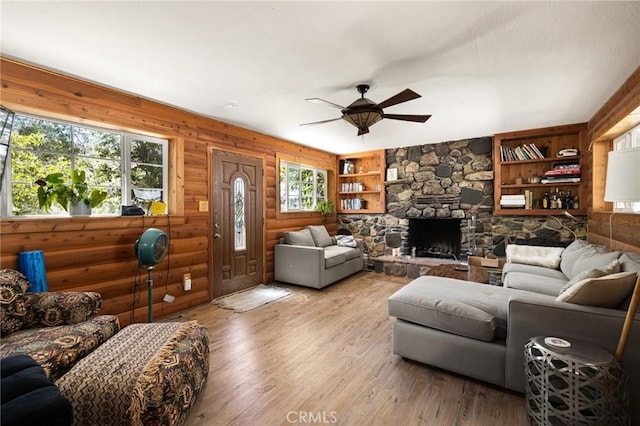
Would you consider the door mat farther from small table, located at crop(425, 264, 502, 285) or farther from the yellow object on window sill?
small table, located at crop(425, 264, 502, 285)

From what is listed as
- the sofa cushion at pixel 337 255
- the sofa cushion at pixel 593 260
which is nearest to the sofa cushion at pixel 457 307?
the sofa cushion at pixel 593 260

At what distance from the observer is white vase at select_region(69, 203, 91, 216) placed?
264cm

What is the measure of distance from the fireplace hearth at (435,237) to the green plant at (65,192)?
506 cm

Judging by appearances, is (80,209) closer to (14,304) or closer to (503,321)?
(14,304)

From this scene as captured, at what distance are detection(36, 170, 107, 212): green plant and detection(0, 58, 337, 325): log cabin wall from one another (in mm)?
159

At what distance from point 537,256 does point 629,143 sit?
164cm

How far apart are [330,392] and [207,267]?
2522mm

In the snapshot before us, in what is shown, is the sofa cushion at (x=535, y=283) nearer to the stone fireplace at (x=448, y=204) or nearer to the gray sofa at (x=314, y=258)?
the stone fireplace at (x=448, y=204)

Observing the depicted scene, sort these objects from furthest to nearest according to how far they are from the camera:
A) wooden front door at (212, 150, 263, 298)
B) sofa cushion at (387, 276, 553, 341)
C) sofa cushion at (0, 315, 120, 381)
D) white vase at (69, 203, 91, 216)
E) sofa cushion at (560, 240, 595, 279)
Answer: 1. wooden front door at (212, 150, 263, 298)
2. sofa cushion at (560, 240, 595, 279)
3. white vase at (69, 203, 91, 216)
4. sofa cushion at (387, 276, 553, 341)
5. sofa cushion at (0, 315, 120, 381)

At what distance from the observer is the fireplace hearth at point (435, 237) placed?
5.36 m

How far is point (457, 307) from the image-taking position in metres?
2.12

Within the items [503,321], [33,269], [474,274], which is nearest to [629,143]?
[474,274]

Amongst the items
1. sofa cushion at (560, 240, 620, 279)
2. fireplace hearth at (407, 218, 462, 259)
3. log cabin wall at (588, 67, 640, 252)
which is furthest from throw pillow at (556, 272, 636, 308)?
fireplace hearth at (407, 218, 462, 259)

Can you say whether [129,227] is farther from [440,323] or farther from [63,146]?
[440,323]
